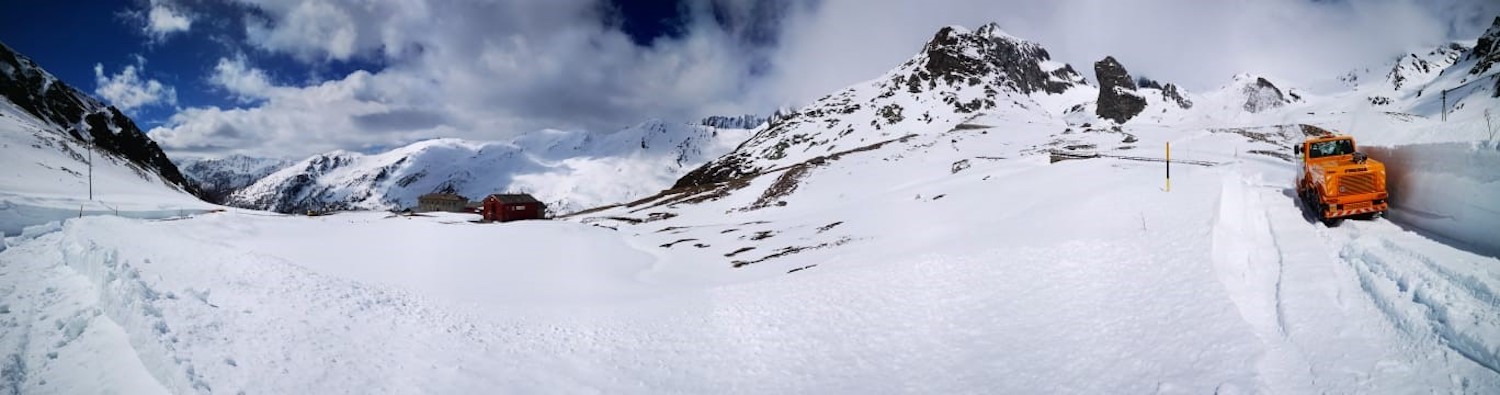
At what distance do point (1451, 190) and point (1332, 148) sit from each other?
513 centimetres

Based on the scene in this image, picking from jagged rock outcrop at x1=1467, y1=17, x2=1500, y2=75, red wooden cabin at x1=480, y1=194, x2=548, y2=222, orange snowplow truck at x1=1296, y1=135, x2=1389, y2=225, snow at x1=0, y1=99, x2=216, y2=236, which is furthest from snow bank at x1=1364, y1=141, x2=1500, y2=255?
jagged rock outcrop at x1=1467, y1=17, x2=1500, y2=75

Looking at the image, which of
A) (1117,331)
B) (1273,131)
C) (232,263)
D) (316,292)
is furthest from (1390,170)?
(1273,131)

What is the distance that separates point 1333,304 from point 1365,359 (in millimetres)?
2348

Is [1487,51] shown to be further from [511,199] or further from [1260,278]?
[511,199]

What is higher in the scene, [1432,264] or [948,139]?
[948,139]

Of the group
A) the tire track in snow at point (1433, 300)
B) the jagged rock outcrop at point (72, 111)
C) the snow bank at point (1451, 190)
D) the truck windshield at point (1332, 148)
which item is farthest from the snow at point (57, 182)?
the truck windshield at point (1332, 148)

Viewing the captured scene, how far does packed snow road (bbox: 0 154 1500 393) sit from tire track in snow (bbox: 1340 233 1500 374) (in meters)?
0.04

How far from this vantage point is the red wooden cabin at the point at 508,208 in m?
81.3

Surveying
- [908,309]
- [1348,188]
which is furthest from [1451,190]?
[908,309]

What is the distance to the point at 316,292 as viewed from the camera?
60.6ft

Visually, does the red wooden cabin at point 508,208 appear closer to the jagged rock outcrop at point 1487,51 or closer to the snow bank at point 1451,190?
the snow bank at point 1451,190

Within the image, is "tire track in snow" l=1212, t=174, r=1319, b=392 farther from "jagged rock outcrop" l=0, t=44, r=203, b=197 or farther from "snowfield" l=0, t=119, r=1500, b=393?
"jagged rock outcrop" l=0, t=44, r=203, b=197

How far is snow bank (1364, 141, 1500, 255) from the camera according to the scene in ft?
37.9

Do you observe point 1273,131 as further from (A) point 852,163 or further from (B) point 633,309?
(B) point 633,309
